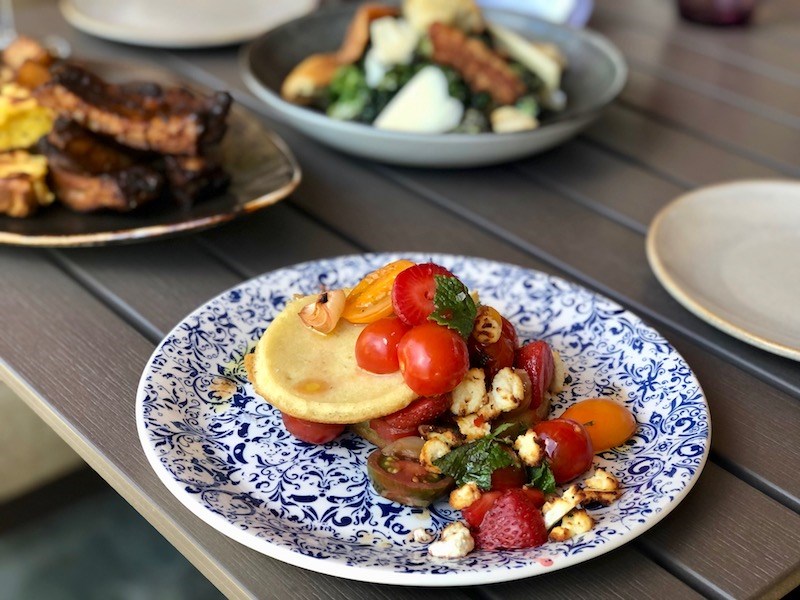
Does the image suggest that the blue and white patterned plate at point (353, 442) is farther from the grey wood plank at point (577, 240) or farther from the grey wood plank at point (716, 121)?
the grey wood plank at point (716, 121)

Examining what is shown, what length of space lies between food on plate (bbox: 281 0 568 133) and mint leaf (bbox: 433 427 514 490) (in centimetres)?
85

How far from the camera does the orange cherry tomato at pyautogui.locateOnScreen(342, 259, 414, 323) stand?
112 cm

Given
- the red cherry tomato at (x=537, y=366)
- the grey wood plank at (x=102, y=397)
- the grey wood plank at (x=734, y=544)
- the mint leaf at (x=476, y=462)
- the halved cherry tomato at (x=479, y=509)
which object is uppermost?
the red cherry tomato at (x=537, y=366)

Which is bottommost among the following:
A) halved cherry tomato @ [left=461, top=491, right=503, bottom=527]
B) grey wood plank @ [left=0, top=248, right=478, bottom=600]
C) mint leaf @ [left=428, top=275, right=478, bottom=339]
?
grey wood plank @ [left=0, top=248, right=478, bottom=600]

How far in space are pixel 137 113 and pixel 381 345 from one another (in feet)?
2.39

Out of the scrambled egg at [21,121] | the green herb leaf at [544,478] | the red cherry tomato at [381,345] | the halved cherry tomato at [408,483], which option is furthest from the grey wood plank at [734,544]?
the scrambled egg at [21,121]

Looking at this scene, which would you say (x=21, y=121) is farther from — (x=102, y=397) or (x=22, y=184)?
(x=102, y=397)

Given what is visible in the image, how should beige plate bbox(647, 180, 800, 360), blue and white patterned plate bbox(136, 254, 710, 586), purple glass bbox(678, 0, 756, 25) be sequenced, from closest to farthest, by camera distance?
blue and white patterned plate bbox(136, 254, 710, 586) → beige plate bbox(647, 180, 800, 360) → purple glass bbox(678, 0, 756, 25)

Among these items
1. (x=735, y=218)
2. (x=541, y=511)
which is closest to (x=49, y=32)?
(x=735, y=218)

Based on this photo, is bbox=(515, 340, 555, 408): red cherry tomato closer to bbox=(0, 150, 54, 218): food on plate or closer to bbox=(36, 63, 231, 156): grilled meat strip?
bbox=(36, 63, 231, 156): grilled meat strip

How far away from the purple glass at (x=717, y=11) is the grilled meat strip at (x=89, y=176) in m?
1.68

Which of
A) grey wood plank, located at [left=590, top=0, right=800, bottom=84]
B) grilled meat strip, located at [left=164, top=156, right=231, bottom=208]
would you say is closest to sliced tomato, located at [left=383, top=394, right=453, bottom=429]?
grilled meat strip, located at [left=164, top=156, right=231, bottom=208]

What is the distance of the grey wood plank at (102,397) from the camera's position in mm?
953

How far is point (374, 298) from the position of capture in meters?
1.13
